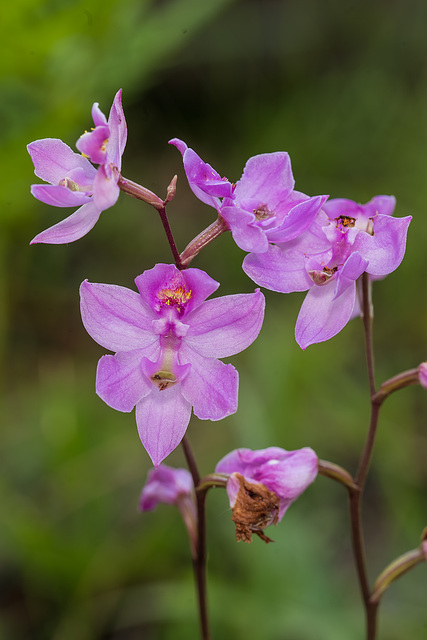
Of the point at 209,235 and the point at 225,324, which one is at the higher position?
the point at 209,235

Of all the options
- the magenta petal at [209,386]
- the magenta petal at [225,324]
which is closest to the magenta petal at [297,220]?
the magenta petal at [225,324]

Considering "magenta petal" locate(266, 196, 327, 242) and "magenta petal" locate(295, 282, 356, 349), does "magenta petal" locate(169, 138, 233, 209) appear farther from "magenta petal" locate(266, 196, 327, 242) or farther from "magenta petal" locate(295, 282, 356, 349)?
"magenta petal" locate(295, 282, 356, 349)

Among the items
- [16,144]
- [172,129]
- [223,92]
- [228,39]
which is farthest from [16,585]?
[228,39]

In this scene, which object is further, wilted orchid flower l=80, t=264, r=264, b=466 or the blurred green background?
the blurred green background

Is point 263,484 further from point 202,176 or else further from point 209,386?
point 202,176

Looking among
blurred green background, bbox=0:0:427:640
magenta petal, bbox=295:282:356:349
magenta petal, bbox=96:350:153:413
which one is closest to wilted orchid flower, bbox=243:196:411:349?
magenta petal, bbox=295:282:356:349

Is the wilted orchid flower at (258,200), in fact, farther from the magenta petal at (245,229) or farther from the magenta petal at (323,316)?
the magenta petal at (323,316)

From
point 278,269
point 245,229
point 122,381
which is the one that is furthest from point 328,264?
point 122,381
